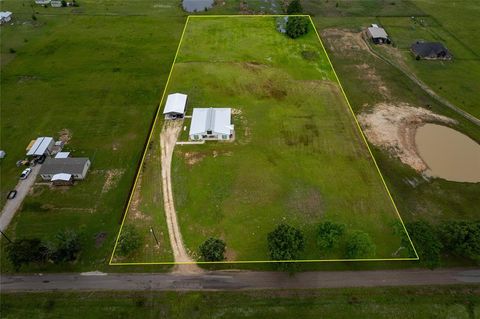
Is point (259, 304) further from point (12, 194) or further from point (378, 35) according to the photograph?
point (378, 35)

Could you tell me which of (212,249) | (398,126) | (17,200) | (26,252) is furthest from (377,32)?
(26,252)

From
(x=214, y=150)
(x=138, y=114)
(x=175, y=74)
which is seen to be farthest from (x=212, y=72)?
(x=214, y=150)

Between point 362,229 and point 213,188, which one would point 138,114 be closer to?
point 213,188

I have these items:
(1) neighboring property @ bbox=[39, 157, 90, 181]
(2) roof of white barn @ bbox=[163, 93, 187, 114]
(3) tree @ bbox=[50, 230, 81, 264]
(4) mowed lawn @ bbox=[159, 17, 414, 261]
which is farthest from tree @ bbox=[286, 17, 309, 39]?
(3) tree @ bbox=[50, 230, 81, 264]

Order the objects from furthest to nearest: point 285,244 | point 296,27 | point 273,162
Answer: point 296,27, point 273,162, point 285,244

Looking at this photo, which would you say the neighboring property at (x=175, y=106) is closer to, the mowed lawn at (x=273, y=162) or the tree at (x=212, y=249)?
the mowed lawn at (x=273, y=162)
